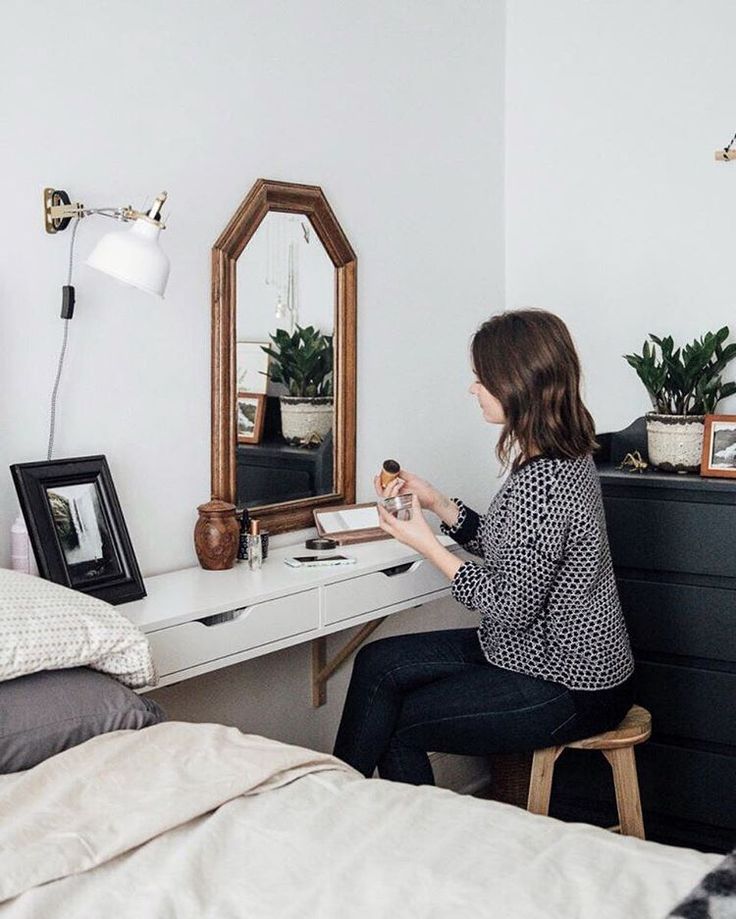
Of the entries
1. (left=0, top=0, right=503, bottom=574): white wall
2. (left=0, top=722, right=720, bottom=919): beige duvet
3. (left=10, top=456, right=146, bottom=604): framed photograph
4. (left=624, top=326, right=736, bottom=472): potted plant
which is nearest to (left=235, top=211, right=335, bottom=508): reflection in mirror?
(left=0, top=0, right=503, bottom=574): white wall

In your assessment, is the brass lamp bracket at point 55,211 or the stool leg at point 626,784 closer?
the brass lamp bracket at point 55,211

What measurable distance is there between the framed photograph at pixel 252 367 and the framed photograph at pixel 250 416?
2 cm

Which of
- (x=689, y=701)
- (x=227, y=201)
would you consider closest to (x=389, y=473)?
(x=227, y=201)

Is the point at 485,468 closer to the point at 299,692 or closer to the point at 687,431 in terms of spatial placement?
the point at 687,431

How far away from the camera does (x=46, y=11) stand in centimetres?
230

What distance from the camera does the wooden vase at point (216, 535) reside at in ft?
8.55

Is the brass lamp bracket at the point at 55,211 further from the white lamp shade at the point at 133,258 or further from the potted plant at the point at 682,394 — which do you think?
the potted plant at the point at 682,394

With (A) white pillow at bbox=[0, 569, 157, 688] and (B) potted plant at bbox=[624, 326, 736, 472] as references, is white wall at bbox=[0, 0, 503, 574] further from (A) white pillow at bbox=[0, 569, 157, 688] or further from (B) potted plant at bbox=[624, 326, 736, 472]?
(B) potted plant at bbox=[624, 326, 736, 472]

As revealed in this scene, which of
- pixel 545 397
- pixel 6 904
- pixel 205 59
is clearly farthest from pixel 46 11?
pixel 6 904

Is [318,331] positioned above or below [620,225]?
below

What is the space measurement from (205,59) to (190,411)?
0.77 metres

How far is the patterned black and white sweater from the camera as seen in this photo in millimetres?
2357

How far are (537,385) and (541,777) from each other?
2.63 ft

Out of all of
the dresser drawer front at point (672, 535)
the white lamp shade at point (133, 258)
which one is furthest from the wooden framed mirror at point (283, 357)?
the dresser drawer front at point (672, 535)
